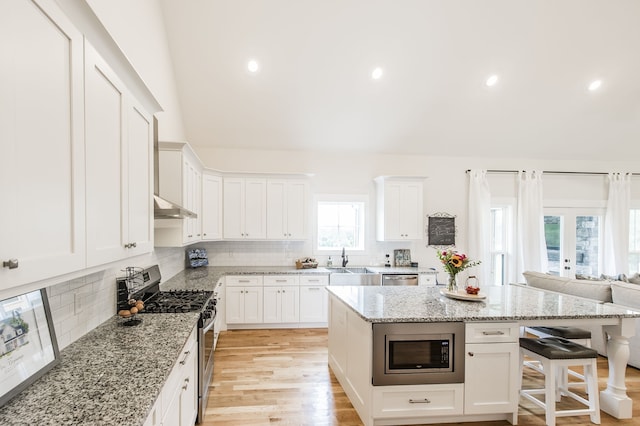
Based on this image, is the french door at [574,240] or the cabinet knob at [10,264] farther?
the french door at [574,240]

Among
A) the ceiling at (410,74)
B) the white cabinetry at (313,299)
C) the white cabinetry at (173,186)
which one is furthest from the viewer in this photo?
the white cabinetry at (313,299)

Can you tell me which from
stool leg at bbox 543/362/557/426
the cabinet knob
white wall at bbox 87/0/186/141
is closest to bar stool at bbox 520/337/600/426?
stool leg at bbox 543/362/557/426

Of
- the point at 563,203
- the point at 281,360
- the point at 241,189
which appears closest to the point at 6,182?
the point at 281,360

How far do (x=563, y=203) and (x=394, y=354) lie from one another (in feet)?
18.7

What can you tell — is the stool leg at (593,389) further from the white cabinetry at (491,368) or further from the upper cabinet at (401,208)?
the upper cabinet at (401,208)

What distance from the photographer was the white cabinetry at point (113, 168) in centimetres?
142

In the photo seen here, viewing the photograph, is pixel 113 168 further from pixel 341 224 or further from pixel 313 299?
pixel 341 224

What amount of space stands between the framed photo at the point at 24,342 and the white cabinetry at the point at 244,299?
11.5ft

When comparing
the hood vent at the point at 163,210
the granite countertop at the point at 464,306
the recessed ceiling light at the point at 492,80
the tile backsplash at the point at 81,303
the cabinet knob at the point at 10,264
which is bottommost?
the granite countertop at the point at 464,306

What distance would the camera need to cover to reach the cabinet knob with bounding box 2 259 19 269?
892mm

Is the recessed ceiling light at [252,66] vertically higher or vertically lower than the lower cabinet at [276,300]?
higher

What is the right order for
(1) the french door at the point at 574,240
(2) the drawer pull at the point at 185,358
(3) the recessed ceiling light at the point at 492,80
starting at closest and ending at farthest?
(2) the drawer pull at the point at 185,358 → (3) the recessed ceiling light at the point at 492,80 → (1) the french door at the point at 574,240

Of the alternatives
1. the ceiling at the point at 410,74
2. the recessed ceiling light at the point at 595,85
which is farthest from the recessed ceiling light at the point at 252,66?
the recessed ceiling light at the point at 595,85

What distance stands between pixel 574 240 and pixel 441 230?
8.81 feet
